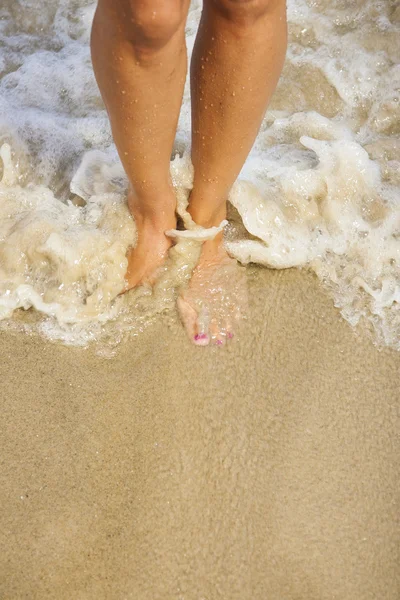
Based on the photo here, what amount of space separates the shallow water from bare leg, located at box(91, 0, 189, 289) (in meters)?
0.19

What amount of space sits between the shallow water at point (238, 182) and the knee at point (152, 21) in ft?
1.46

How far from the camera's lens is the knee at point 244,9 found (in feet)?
3.91

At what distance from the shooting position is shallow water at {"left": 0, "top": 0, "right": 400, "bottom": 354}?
64.9 inches

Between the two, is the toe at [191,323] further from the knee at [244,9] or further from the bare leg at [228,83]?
the knee at [244,9]

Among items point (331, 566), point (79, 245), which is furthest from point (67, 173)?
point (331, 566)

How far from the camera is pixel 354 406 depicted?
4.93 ft

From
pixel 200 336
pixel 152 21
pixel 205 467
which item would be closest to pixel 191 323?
pixel 200 336

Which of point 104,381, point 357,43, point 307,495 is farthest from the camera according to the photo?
point 357,43

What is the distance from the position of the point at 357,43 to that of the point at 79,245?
4.88ft

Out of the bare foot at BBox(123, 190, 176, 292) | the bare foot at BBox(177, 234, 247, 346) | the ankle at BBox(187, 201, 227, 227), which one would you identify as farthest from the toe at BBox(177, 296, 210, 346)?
the ankle at BBox(187, 201, 227, 227)

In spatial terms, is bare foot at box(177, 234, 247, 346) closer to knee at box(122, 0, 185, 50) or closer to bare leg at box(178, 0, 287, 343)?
bare leg at box(178, 0, 287, 343)

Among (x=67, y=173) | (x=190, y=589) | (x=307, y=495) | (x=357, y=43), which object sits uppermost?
(x=357, y=43)

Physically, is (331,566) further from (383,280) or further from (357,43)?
(357,43)

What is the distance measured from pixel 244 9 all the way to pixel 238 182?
0.65m
